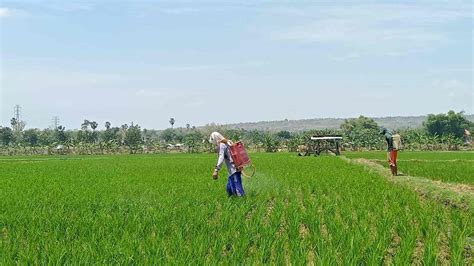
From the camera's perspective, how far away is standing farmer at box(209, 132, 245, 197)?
8.87 metres

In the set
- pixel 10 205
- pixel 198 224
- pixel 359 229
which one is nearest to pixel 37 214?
pixel 10 205

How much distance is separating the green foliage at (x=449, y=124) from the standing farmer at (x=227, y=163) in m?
69.2

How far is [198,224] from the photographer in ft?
21.7

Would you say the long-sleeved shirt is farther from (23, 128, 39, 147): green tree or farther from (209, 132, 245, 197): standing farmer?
(23, 128, 39, 147): green tree

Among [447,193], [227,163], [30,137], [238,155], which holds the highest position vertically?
[30,137]

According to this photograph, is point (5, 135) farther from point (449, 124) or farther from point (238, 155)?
point (238, 155)

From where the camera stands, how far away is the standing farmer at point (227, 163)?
29.1ft

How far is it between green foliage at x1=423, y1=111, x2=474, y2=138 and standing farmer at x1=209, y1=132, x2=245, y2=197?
6924 cm

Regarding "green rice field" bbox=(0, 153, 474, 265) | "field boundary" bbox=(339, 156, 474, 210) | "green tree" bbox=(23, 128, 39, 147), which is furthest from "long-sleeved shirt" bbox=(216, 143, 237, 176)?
"green tree" bbox=(23, 128, 39, 147)

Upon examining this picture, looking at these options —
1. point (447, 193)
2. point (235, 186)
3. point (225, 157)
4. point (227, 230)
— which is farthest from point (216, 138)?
point (447, 193)

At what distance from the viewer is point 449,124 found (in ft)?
246

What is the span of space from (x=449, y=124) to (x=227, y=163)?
234ft

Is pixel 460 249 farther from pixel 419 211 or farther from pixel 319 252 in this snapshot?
pixel 419 211

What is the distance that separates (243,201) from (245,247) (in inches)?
142
